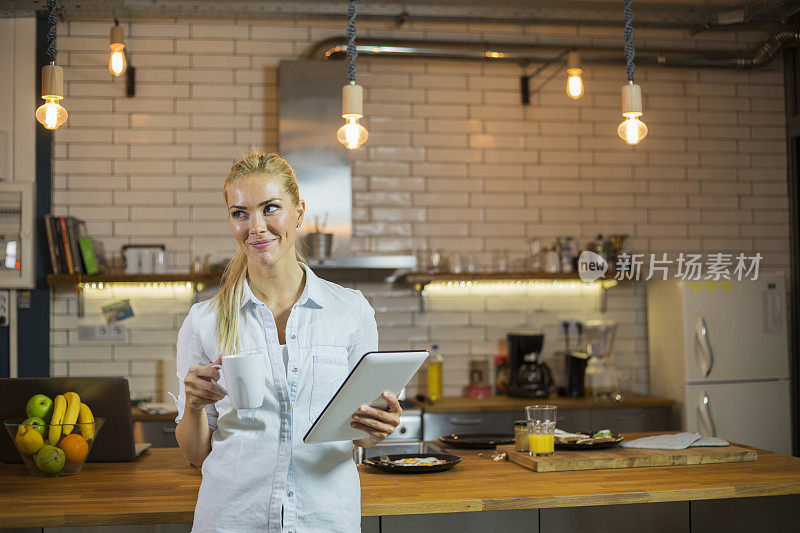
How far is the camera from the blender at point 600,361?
200 inches

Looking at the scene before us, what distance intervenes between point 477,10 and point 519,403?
8.82 ft

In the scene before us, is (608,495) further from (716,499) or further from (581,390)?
(581,390)

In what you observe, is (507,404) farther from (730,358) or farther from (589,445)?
(589,445)

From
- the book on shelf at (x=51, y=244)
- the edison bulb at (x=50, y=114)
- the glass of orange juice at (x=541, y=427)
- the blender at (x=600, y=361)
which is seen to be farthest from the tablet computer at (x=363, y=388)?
the book on shelf at (x=51, y=244)

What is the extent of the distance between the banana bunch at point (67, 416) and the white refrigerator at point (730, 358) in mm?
3660

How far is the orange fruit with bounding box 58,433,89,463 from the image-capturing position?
106 inches

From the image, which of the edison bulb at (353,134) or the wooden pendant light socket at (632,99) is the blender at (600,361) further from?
the edison bulb at (353,134)

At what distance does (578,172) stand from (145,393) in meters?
3.28

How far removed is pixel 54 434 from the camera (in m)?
2.69

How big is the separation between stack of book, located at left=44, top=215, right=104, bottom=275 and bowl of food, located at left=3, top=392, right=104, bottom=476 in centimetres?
232

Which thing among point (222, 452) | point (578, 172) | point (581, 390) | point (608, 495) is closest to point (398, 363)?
point (222, 452)

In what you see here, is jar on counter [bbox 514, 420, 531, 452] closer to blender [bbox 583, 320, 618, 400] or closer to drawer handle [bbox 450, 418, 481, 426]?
drawer handle [bbox 450, 418, 481, 426]

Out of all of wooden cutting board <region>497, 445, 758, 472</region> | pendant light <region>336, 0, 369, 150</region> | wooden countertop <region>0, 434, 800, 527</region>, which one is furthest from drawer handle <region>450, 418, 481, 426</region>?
pendant light <region>336, 0, 369, 150</region>

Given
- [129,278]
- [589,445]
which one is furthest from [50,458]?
[129,278]
